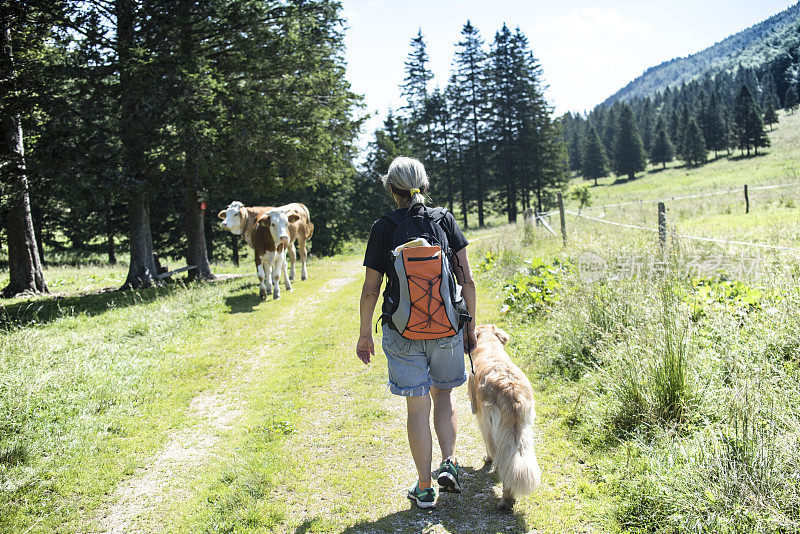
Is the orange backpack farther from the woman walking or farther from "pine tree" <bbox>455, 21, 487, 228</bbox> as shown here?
"pine tree" <bbox>455, 21, 487, 228</bbox>

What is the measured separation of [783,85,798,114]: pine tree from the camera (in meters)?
116

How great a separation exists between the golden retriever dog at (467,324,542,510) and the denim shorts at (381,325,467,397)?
292 mm

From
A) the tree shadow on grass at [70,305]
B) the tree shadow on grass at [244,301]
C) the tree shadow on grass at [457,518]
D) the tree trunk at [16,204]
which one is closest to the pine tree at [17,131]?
the tree trunk at [16,204]

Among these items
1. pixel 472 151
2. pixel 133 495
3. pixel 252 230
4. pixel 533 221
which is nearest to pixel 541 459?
pixel 133 495

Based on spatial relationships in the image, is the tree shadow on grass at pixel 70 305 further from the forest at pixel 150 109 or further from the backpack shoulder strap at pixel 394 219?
the backpack shoulder strap at pixel 394 219

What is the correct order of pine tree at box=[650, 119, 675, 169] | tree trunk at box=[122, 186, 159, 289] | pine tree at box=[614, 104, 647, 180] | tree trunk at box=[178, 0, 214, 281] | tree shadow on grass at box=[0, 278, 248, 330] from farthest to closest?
pine tree at box=[650, 119, 675, 169] < pine tree at box=[614, 104, 647, 180] < tree trunk at box=[122, 186, 159, 289] < tree trunk at box=[178, 0, 214, 281] < tree shadow on grass at box=[0, 278, 248, 330]

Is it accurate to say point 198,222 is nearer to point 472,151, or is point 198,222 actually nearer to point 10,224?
point 10,224

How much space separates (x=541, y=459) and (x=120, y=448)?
150 inches

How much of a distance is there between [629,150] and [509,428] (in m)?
106

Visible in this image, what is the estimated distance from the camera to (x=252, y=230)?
39.8ft

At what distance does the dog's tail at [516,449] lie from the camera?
2998 mm

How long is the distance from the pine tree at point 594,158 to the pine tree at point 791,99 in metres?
57.7

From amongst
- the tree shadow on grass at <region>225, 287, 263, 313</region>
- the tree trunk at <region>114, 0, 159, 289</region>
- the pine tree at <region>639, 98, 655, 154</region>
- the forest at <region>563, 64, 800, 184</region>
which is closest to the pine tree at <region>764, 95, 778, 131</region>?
Result: the forest at <region>563, 64, 800, 184</region>

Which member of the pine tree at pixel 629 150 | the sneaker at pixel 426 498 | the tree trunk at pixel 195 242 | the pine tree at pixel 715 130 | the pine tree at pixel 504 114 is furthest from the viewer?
the pine tree at pixel 629 150
